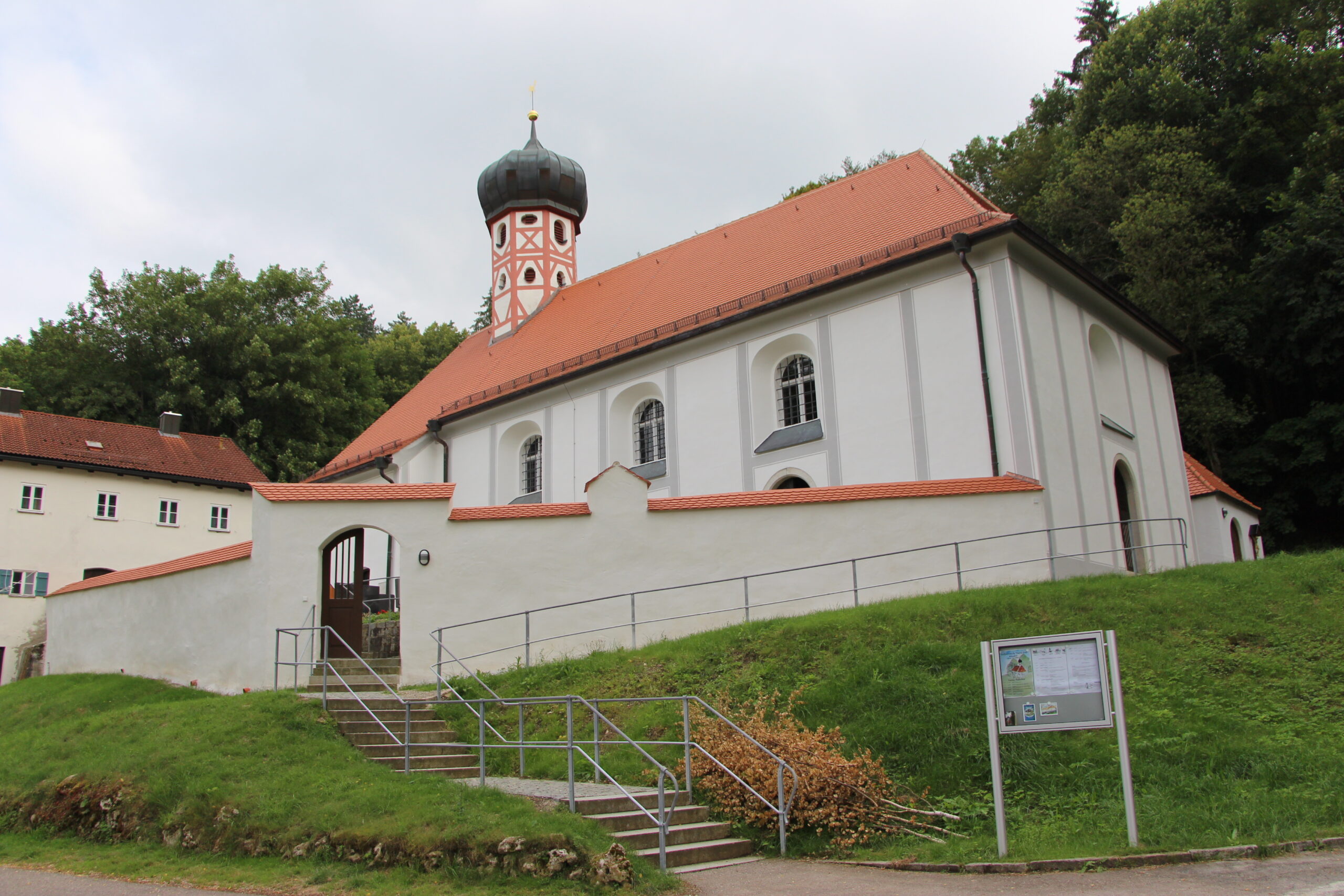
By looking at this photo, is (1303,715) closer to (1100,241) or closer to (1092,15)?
(1100,241)

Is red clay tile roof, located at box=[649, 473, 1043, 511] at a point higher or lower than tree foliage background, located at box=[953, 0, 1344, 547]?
lower

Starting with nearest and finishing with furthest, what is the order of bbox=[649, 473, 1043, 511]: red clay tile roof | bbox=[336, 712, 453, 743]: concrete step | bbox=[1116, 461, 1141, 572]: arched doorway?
bbox=[336, 712, 453, 743]: concrete step, bbox=[649, 473, 1043, 511]: red clay tile roof, bbox=[1116, 461, 1141, 572]: arched doorway

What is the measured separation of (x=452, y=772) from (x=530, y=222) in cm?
2433

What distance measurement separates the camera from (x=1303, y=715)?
28.9 feet

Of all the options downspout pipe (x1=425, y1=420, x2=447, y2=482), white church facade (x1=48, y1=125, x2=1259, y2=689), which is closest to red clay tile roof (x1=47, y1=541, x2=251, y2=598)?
white church facade (x1=48, y1=125, x2=1259, y2=689)

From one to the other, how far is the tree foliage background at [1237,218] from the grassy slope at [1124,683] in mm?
15132

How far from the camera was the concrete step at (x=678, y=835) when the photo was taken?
7.38 metres

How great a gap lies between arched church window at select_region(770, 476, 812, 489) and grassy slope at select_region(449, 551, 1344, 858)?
5582mm

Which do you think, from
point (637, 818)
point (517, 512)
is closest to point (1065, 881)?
point (637, 818)

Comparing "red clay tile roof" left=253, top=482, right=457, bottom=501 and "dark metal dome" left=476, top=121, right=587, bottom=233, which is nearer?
"red clay tile roof" left=253, top=482, right=457, bottom=501

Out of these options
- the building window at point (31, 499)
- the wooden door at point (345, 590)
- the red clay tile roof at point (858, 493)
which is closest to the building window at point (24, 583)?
the building window at point (31, 499)

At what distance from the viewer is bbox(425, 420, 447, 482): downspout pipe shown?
2514cm

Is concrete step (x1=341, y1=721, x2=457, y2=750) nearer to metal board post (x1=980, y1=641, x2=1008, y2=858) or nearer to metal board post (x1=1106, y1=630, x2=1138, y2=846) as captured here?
metal board post (x1=980, y1=641, x2=1008, y2=858)

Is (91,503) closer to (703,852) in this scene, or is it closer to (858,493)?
(858,493)
